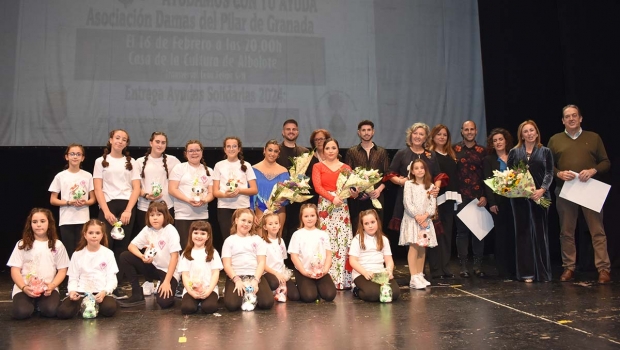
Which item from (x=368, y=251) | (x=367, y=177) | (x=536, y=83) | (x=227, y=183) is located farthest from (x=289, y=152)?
(x=536, y=83)

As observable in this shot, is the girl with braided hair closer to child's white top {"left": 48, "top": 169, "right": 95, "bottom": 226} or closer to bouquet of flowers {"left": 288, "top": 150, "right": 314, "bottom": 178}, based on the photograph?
child's white top {"left": 48, "top": 169, "right": 95, "bottom": 226}

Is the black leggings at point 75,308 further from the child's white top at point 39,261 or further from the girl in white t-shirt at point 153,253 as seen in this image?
the girl in white t-shirt at point 153,253

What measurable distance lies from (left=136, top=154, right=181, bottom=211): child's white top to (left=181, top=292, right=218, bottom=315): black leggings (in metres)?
1.40

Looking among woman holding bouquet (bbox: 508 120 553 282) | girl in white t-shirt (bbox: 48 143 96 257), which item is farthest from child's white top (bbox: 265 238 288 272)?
woman holding bouquet (bbox: 508 120 553 282)

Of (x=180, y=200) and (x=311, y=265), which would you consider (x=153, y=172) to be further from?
(x=311, y=265)

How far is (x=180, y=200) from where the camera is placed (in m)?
5.06

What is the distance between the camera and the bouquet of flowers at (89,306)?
3900mm

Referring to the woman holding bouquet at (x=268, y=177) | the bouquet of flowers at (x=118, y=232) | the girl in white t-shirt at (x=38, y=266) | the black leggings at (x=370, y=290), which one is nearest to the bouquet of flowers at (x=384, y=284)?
the black leggings at (x=370, y=290)

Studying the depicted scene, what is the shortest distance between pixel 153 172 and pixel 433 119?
A: 12.5 ft

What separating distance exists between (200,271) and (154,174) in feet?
4.58

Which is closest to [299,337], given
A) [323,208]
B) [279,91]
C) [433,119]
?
[323,208]

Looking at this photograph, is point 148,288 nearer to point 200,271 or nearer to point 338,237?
point 200,271

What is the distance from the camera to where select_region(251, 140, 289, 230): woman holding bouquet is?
5297 millimetres

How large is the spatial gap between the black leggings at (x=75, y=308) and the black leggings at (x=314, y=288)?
1.46 m
